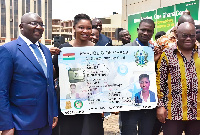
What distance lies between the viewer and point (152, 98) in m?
3.61

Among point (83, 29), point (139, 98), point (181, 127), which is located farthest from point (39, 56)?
point (181, 127)

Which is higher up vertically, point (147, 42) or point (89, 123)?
point (147, 42)

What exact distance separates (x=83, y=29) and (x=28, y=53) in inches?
32.8

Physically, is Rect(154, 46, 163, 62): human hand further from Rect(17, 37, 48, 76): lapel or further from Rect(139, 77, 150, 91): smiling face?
Rect(17, 37, 48, 76): lapel

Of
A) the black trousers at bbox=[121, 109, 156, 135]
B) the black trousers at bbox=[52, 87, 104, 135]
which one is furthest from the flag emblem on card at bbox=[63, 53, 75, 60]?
the black trousers at bbox=[121, 109, 156, 135]

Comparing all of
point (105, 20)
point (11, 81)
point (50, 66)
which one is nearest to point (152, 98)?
point (50, 66)

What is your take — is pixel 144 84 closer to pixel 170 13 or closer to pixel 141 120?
pixel 141 120

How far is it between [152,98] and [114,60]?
65cm

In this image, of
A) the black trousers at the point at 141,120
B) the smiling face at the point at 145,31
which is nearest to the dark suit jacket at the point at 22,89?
the black trousers at the point at 141,120

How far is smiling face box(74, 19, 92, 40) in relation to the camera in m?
3.54

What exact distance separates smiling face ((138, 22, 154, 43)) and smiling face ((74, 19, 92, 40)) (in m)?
0.68

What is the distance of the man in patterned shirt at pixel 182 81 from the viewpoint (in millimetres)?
3232

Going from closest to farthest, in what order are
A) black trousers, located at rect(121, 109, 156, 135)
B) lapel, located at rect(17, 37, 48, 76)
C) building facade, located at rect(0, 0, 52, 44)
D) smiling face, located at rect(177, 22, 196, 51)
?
lapel, located at rect(17, 37, 48, 76) < smiling face, located at rect(177, 22, 196, 51) < black trousers, located at rect(121, 109, 156, 135) < building facade, located at rect(0, 0, 52, 44)

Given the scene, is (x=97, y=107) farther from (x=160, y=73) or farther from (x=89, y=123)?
(x=160, y=73)
